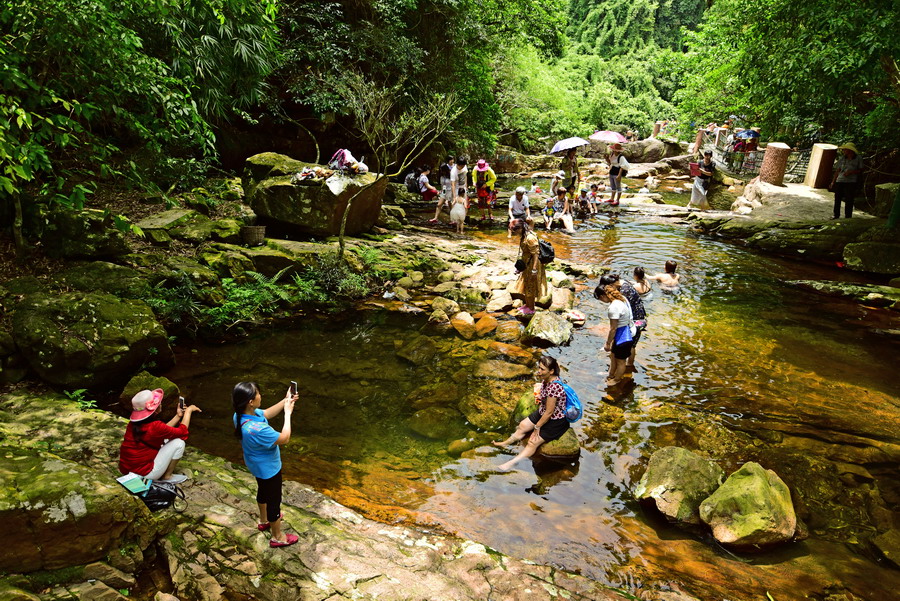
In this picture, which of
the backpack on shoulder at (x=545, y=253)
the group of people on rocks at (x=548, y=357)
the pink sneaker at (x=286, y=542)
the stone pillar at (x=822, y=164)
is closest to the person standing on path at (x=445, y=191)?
the group of people on rocks at (x=548, y=357)

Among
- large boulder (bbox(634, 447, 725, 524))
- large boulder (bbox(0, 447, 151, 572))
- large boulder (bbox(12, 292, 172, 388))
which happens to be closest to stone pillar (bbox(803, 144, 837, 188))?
large boulder (bbox(634, 447, 725, 524))

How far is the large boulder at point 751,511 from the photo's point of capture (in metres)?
4.22

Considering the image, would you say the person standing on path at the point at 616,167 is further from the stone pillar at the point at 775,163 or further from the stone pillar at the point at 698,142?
the stone pillar at the point at 698,142

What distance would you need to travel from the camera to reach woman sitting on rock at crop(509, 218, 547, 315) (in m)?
8.65

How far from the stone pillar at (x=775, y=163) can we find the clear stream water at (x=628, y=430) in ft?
28.7

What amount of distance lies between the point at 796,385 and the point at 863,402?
0.74m

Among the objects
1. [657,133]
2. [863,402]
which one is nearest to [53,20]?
[863,402]

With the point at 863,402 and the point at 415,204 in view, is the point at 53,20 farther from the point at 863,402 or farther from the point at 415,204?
the point at 415,204

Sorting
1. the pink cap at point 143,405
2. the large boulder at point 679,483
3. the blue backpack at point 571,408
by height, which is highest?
the pink cap at point 143,405

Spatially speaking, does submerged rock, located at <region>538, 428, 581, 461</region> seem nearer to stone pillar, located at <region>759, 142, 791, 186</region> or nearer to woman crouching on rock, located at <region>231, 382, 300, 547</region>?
woman crouching on rock, located at <region>231, 382, 300, 547</region>

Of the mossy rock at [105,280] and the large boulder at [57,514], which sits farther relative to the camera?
the mossy rock at [105,280]

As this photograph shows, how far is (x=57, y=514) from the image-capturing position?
304 centimetres

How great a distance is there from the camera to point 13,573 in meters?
2.89

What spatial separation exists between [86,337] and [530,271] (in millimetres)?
6770
